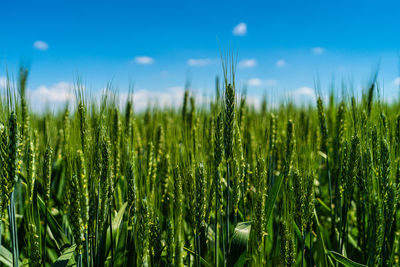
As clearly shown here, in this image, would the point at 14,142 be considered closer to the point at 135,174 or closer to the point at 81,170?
the point at 81,170

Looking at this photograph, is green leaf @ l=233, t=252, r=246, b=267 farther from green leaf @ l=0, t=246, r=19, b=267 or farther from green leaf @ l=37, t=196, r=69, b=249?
green leaf @ l=0, t=246, r=19, b=267

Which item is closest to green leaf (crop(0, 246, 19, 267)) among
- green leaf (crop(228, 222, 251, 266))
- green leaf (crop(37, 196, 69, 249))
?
green leaf (crop(37, 196, 69, 249))

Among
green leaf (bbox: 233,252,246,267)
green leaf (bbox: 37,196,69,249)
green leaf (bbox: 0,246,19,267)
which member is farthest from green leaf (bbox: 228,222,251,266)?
green leaf (bbox: 0,246,19,267)

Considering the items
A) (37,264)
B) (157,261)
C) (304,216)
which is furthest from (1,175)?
(304,216)

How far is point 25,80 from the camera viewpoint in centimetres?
271

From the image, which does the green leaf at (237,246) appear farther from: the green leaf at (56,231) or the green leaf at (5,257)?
the green leaf at (5,257)

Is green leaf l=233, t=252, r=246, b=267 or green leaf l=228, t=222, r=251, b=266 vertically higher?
green leaf l=228, t=222, r=251, b=266

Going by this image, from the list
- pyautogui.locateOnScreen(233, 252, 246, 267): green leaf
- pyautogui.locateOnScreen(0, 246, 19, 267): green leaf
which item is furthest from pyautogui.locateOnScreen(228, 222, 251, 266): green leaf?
pyautogui.locateOnScreen(0, 246, 19, 267): green leaf

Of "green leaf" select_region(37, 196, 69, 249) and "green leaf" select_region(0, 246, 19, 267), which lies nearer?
"green leaf" select_region(0, 246, 19, 267)

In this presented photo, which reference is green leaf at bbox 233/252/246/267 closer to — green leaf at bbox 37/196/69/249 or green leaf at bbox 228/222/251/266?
green leaf at bbox 228/222/251/266

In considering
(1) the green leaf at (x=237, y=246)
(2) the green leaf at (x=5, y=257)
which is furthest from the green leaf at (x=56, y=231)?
(1) the green leaf at (x=237, y=246)

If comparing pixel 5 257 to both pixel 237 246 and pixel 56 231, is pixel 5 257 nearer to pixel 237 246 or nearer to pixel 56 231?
pixel 56 231

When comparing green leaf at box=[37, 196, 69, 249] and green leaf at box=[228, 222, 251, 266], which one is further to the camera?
green leaf at box=[37, 196, 69, 249]

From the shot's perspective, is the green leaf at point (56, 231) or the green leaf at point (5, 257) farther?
the green leaf at point (56, 231)
